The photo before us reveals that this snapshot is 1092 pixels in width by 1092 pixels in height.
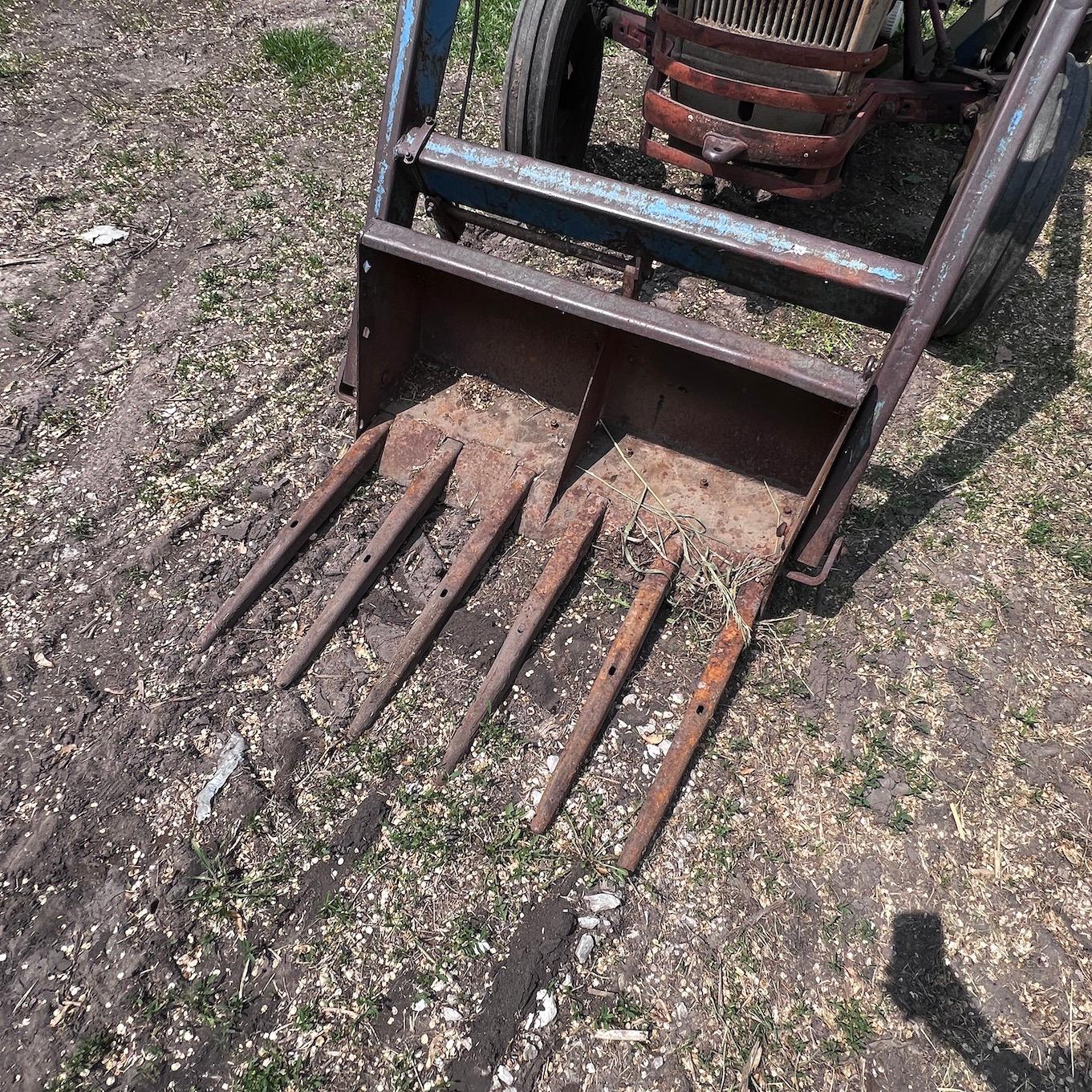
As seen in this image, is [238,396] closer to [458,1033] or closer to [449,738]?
[449,738]

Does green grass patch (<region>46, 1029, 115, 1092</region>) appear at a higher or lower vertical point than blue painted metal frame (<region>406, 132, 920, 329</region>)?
lower

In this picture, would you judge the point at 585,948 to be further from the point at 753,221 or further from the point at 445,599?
the point at 753,221

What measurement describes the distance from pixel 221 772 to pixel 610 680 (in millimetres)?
1357

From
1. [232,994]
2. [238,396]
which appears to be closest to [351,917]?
[232,994]

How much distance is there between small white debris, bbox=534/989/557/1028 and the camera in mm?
2307

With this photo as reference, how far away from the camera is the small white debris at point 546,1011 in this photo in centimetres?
231

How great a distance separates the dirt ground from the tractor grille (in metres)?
1.54

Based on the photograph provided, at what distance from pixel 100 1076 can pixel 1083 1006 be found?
2.85 m

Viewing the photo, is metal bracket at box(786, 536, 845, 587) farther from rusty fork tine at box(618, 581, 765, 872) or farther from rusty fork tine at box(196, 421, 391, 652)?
rusty fork tine at box(196, 421, 391, 652)

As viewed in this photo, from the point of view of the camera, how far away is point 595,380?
3199 mm

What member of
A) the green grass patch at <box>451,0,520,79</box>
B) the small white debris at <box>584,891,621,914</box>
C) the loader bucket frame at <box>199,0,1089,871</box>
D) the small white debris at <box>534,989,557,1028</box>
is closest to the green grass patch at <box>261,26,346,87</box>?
the green grass patch at <box>451,0,520,79</box>

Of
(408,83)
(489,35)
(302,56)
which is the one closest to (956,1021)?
(408,83)

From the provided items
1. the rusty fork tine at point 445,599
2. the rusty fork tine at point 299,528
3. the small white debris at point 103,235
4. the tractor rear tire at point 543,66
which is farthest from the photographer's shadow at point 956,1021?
the small white debris at point 103,235

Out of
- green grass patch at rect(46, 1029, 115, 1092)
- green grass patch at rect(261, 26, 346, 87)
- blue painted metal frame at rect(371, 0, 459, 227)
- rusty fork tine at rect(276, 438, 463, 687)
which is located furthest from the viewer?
green grass patch at rect(261, 26, 346, 87)
